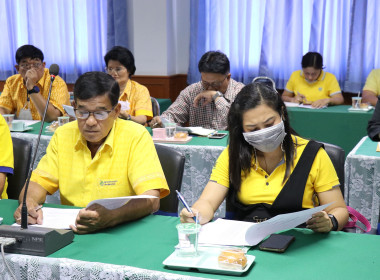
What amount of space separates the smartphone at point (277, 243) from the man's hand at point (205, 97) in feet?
7.57

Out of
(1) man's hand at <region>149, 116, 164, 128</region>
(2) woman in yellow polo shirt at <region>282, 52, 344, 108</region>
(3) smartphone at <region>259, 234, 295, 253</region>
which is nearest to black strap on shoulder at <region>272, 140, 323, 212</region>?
(3) smartphone at <region>259, 234, 295, 253</region>

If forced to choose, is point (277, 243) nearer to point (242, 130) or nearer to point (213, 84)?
point (242, 130)

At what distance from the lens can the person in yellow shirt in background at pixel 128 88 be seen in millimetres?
3934

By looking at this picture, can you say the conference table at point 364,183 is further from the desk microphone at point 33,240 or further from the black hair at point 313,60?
the black hair at point 313,60

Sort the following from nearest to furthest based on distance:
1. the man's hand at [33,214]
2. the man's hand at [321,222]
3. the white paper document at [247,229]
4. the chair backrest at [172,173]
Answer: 1. the white paper document at [247,229]
2. the man's hand at [321,222]
3. the man's hand at [33,214]
4. the chair backrest at [172,173]

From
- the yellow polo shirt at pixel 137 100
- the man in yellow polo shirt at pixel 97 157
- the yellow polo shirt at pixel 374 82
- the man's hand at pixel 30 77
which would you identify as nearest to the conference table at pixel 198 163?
the yellow polo shirt at pixel 137 100

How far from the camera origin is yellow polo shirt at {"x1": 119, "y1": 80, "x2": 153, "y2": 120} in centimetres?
402

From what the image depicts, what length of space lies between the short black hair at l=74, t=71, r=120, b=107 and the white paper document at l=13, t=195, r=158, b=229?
0.43 m

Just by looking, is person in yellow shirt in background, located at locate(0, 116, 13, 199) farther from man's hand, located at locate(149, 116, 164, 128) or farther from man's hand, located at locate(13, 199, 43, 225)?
man's hand, located at locate(149, 116, 164, 128)

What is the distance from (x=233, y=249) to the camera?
1486 mm

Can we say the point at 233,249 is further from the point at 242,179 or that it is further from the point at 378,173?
the point at 378,173

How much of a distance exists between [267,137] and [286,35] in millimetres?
4060

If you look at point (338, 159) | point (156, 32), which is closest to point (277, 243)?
point (338, 159)

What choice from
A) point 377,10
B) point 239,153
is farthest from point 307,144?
point 377,10
